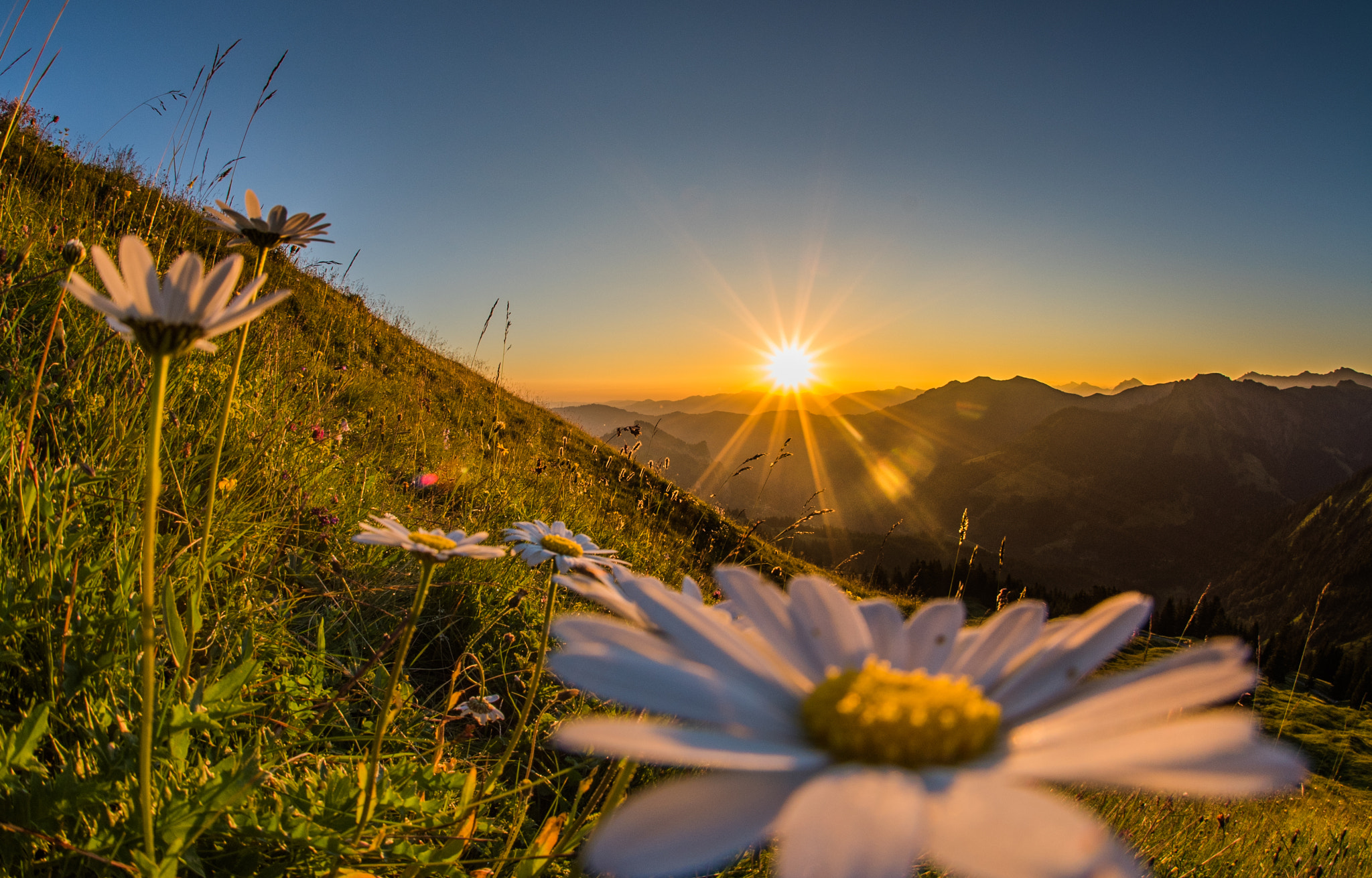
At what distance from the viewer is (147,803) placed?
0.76 meters

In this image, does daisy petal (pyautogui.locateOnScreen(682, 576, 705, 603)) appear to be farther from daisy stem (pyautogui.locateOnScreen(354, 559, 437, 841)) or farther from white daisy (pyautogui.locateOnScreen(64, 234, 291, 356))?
white daisy (pyautogui.locateOnScreen(64, 234, 291, 356))

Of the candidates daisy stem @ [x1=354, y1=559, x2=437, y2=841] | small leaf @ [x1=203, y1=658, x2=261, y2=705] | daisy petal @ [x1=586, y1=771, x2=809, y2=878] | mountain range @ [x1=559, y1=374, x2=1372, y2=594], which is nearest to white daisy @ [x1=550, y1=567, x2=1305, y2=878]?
daisy petal @ [x1=586, y1=771, x2=809, y2=878]

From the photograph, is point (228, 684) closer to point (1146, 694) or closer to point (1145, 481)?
point (1146, 694)

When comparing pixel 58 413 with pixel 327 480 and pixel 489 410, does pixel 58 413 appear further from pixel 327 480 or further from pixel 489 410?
pixel 489 410

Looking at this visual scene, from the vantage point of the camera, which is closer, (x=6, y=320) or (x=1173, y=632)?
(x=6, y=320)

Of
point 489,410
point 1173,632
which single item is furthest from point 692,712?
point 1173,632

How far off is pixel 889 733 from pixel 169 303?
36.3 inches

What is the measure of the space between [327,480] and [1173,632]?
26.0 m

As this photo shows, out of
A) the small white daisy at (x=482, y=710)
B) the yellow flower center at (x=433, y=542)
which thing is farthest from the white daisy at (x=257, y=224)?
the small white daisy at (x=482, y=710)

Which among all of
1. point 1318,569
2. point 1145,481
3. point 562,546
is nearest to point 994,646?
point 562,546

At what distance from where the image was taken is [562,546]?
192cm

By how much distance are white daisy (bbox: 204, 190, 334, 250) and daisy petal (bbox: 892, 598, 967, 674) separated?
5.51 ft

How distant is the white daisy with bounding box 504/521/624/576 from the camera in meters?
1.78

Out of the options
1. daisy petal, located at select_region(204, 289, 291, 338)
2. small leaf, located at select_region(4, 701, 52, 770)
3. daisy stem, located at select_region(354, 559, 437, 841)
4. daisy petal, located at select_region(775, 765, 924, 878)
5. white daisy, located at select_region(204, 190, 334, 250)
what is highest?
white daisy, located at select_region(204, 190, 334, 250)
